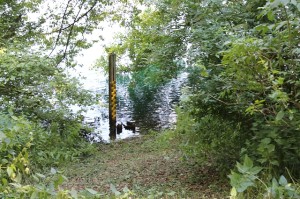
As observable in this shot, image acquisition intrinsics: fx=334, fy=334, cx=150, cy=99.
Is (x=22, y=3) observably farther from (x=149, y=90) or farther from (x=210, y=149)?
(x=149, y=90)

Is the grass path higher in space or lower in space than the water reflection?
lower

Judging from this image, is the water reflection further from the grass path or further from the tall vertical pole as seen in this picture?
the grass path

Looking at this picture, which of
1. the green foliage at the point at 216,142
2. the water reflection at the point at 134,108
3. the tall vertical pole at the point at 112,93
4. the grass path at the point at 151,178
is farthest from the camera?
the water reflection at the point at 134,108

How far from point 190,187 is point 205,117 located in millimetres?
1009

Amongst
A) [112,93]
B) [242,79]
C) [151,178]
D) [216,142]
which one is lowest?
[151,178]

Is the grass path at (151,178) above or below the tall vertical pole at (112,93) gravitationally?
below

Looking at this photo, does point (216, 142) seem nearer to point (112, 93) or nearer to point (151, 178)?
point (151, 178)

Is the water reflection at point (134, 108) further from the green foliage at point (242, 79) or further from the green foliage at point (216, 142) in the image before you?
the green foliage at point (242, 79)

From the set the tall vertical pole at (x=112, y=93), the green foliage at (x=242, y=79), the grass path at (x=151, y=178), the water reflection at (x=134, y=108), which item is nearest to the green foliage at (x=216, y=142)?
the green foliage at (x=242, y=79)

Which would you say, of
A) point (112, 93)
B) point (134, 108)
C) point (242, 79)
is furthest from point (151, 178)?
point (134, 108)

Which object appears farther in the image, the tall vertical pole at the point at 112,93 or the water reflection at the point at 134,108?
the water reflection at the point at 134,108

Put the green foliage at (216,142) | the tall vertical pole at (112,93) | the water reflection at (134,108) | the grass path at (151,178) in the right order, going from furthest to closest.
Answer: the water reflection at (134,108)
the tall vertical pole at (112,93)
the green foliage at (216,142)
the grass path at (151,178)

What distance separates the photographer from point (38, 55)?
834 centimetres

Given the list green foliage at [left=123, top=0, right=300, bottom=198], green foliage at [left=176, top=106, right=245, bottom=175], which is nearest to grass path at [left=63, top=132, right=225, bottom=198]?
green foliage at [left=176, top=106, right=245, bottom=175]
